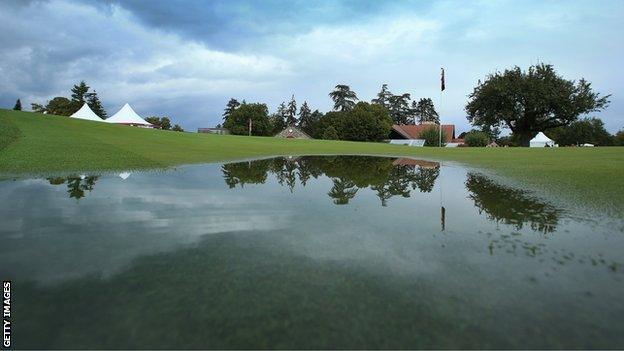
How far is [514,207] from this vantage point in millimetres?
7438

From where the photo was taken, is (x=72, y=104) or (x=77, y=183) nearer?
(x=77, y=183)

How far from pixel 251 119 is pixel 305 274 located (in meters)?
105

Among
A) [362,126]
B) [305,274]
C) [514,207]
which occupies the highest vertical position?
[362,126]

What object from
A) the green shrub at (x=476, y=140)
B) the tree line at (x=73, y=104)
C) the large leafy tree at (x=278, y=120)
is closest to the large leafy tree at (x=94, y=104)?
the tree line at (x=73, y=104)

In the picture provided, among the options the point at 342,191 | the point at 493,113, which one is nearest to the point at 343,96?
the point at 493,113

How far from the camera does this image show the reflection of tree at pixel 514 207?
617 centimetres

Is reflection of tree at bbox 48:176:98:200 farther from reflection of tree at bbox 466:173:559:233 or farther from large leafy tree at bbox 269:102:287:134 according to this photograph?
large leafy tree at bbox 269:102:287:134

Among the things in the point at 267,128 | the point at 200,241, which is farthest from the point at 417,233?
the point at 267,128

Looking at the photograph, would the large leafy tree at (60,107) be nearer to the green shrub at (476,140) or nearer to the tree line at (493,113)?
the tree line at (493,113)

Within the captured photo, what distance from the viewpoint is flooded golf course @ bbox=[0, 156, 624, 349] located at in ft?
9.26

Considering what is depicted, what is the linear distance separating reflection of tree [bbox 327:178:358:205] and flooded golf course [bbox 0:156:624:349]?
0.70 m

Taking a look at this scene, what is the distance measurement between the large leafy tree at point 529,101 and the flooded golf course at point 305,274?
49.4 meters

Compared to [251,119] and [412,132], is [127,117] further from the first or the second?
[412,132]

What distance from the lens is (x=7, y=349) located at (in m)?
2.65
